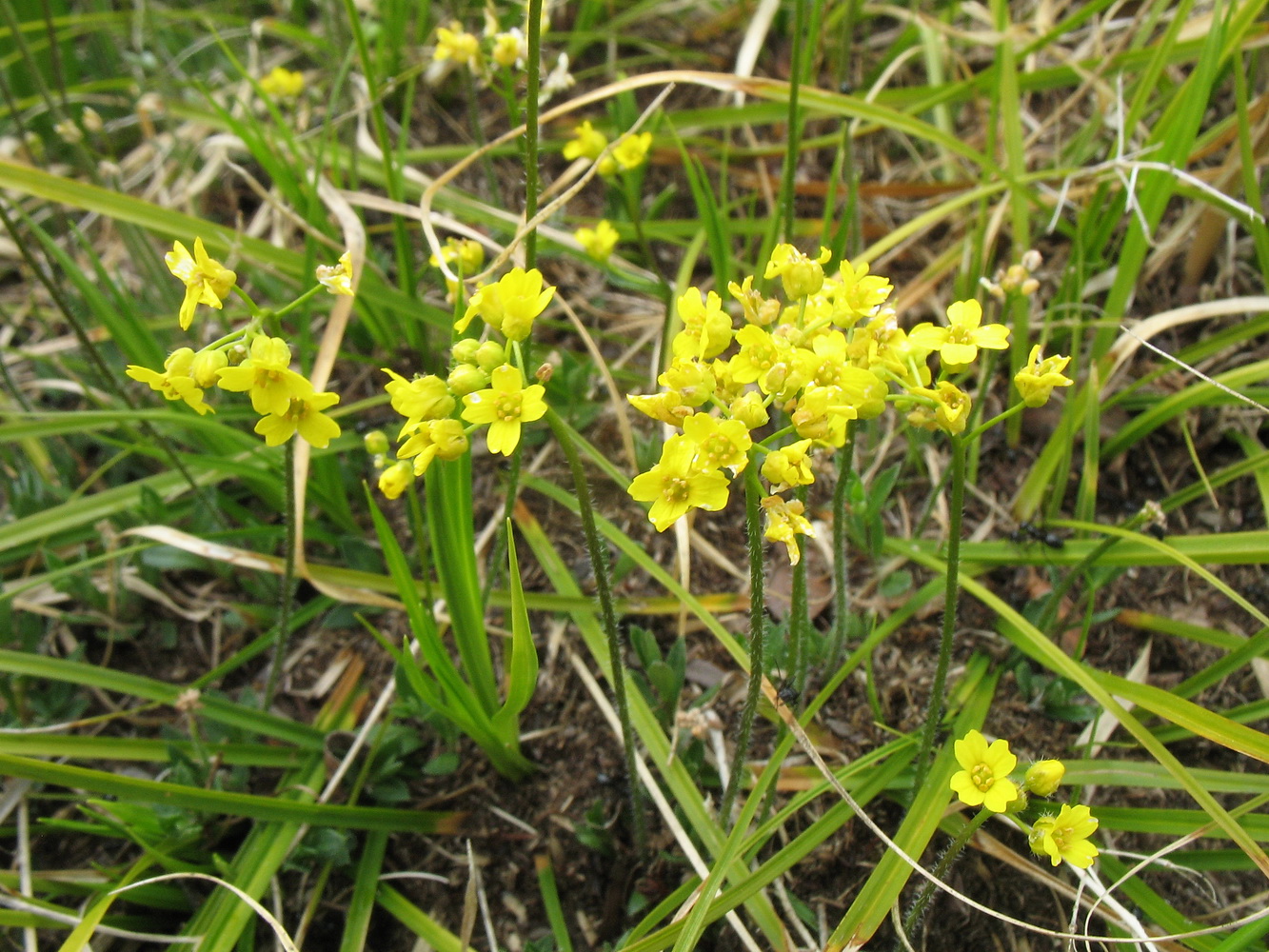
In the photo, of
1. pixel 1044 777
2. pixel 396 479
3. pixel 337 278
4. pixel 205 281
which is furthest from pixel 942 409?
pixel 205 281

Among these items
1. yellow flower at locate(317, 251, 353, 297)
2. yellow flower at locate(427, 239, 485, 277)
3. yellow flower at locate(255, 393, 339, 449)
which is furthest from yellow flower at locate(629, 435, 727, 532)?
yellow flower at locate(427, 239, 485, 277)

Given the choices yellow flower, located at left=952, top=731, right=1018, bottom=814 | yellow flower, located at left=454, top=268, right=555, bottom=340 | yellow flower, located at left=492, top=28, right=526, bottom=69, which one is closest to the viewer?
yellow flower, located at left=454, top=268, right=555, bottom=340

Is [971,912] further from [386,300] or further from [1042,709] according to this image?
[386,300]

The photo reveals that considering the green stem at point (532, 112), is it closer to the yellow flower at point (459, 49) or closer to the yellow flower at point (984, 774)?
the yellow flower at point (459, 49)

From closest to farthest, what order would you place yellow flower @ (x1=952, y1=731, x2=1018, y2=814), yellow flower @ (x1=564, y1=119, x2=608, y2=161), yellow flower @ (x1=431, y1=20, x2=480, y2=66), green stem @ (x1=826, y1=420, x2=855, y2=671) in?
yellow flower @ (x1=952, y1=731, x2=1018, y2=814) → green stem @ (x1=826, y1=420, x2=855, y2=671) → yellow flower @ (x1=431, y1=20, x2=480, y2=66) → yellow flower @ (x1=564, y1=119, x2=608, y2=161)

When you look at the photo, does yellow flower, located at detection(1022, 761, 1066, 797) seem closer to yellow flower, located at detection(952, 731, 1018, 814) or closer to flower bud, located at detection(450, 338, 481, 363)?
yellow flower, located at detection(952, 731, 1018, 814)

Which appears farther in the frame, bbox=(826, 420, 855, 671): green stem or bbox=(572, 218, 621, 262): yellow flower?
bbox=(572, 218, 621, 262): yellow flower

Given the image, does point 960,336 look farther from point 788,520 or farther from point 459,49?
point 459,49
